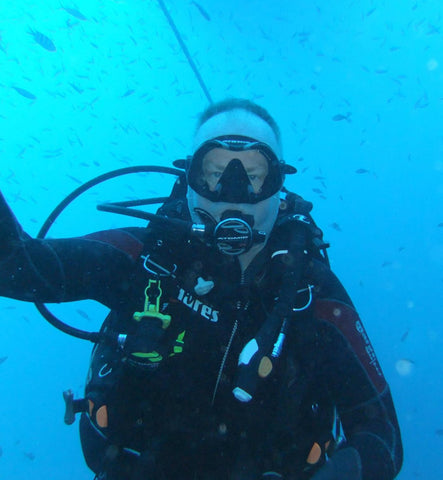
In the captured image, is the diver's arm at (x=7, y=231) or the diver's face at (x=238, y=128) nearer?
the diver's arm at (x=7, y=231)

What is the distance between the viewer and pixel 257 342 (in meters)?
2.01

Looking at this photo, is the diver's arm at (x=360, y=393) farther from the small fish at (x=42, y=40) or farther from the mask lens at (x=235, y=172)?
the small fish at (x=42, y=40)

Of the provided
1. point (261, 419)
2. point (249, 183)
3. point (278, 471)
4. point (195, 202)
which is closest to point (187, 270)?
point (195, 202)

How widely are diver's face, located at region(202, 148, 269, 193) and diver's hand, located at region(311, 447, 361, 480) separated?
1645 millimetres

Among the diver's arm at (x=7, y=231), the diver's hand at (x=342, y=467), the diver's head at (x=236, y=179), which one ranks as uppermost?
the diver's head at (x=236, y=179)

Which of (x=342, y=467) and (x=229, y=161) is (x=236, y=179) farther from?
(x=342, y=467)

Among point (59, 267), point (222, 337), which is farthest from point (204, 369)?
point (59, 267)

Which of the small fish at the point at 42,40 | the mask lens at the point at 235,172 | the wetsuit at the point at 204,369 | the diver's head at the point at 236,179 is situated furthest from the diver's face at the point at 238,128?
the small fish at the point at 42,40

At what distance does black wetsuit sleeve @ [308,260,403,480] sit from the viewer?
2.21 metres

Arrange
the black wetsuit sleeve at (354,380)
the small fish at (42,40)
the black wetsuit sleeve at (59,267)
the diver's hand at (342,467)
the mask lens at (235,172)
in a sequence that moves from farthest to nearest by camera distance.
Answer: the small fish at (42,40), the mask lens at (235,172), the black wetsuit sleeve at (354,380), the black wetsuit sleeve at (59,267), the diver's hand at (342,467)

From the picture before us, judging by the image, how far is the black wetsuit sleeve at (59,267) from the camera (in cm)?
205

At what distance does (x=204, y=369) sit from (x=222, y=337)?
219mm

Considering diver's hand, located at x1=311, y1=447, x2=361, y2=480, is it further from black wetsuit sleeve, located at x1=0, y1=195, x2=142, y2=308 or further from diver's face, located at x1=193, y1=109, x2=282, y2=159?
diver's face, located at x1=193, y1=109, x2=282, y2=159

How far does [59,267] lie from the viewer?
234 cm
